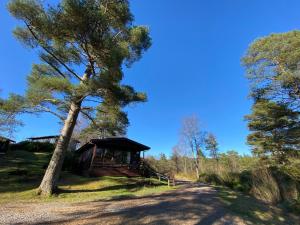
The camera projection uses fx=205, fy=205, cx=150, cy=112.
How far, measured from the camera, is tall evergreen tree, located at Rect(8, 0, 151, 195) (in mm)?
8539

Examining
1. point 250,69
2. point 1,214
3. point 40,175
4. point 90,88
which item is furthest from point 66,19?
point 250,69

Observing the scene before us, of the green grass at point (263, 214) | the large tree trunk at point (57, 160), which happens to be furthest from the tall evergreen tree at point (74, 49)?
the green grass at point (263, 214)

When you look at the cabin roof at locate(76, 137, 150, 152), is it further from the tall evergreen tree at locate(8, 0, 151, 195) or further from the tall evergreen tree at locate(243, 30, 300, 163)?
the tall evergreen tree at locate(243, 30, 300, 163)

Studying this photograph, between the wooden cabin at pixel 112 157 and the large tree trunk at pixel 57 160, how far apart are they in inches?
301

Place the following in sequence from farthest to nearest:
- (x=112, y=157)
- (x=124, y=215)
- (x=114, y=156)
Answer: (x=114, y=156)
(x=112, y=157)
(x=124, y=215)

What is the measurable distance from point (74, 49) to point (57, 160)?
590 cm

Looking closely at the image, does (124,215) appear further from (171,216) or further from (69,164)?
(69,164)

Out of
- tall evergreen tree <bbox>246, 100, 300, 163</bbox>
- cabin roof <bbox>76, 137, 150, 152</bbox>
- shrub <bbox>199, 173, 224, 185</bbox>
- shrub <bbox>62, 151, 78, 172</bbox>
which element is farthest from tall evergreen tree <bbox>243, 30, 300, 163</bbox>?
shrub <bbox>62, 151, 78, 172</bbox>

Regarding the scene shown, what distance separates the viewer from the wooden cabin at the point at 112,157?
59.3ft

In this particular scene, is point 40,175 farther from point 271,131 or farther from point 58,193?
point 271,131

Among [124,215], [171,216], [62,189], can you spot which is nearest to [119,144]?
[62,189]

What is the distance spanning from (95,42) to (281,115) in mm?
14529

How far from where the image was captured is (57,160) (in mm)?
10078

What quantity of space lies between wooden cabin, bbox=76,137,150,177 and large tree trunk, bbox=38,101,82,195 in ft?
25.1
